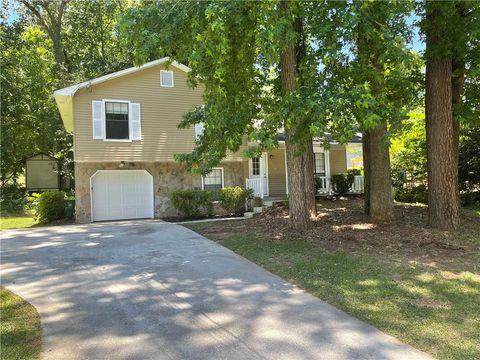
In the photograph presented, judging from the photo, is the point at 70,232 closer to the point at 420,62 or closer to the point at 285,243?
the point at 285,243

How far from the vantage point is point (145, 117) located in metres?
16.3

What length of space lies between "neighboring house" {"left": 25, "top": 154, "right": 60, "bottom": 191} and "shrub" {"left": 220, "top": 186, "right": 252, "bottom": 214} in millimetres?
12944

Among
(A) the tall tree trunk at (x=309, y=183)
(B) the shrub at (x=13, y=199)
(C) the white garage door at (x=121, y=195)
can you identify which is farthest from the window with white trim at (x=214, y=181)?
(B) the shrub at (x=13, y=199)

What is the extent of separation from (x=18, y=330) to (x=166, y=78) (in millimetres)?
13656

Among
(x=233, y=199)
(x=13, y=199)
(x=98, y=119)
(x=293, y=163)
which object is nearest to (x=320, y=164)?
(x=233, y=199)

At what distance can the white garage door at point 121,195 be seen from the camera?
52.7ft

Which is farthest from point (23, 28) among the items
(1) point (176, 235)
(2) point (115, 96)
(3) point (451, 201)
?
(3) point (451, 201)

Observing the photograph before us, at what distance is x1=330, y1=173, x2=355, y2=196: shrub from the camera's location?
18984 mm

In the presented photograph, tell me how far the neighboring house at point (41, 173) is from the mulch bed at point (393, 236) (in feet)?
53.3

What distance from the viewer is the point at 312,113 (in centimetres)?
726

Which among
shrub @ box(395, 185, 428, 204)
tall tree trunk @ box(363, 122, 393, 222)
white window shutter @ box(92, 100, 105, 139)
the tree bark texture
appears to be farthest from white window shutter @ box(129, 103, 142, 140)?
shrub @ box(395, 185, 428, 204)

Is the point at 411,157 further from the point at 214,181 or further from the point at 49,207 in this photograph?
the point at 49,207

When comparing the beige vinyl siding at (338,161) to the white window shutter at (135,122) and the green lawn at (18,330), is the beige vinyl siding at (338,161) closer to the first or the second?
the white window shutter at (135,122)

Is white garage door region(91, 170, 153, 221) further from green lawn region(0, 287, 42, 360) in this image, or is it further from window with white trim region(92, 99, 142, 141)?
green lawn region(0, 287, 42, 360)
